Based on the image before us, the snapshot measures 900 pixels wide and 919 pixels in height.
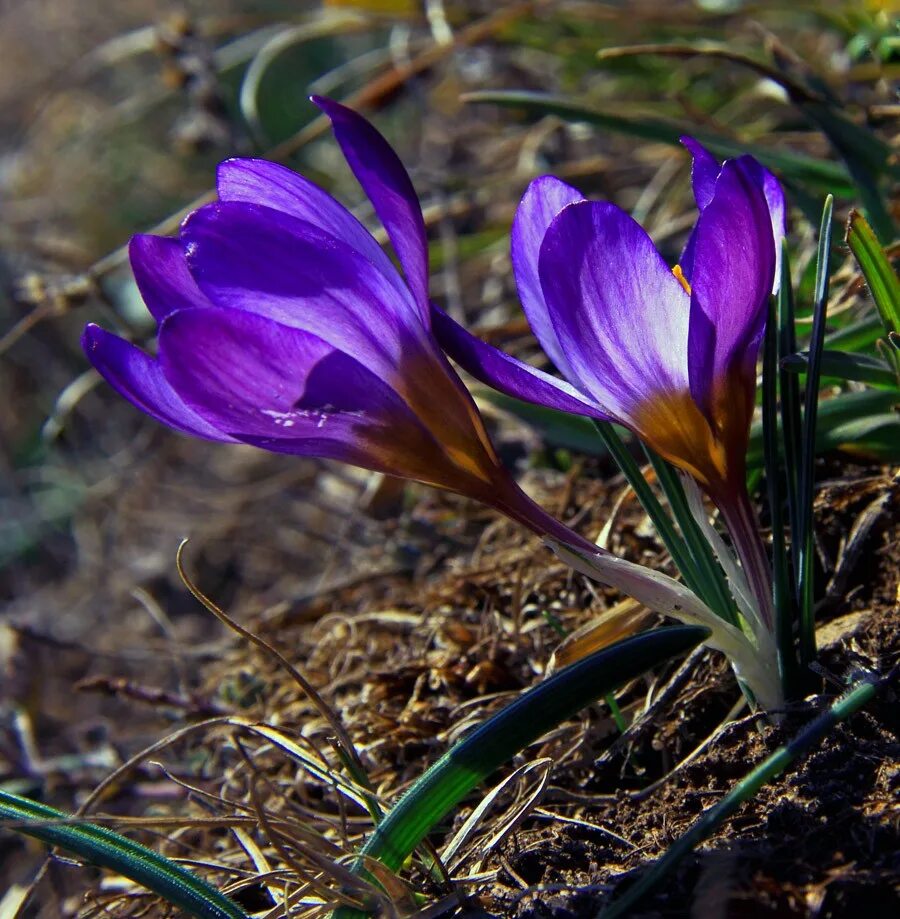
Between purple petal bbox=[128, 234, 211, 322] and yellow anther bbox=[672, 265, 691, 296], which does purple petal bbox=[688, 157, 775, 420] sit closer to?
yellow anther bbox=[672, 265, 691, 296]

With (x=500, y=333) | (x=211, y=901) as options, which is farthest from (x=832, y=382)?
(x=211, y=901)

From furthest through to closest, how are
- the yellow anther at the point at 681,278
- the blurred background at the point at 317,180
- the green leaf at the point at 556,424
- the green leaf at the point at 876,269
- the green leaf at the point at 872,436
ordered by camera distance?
the blurred background at the point at 317,180, the green leaf at the point at 556,424, the green leaf at the point at 872,436, the green leaf at the point at 876,269, the yellow anther at the point at 681,278

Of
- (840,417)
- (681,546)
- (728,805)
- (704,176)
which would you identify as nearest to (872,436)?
(840,417)

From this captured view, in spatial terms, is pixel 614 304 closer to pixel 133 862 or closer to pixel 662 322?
pixel 662 322

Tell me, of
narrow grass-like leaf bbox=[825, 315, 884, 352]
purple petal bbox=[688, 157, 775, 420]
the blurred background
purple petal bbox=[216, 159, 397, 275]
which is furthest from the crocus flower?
the blurred background

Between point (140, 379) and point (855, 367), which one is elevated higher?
point (140, 379)

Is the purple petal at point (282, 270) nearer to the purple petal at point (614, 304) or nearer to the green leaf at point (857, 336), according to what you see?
the purple petal at point (614, 304)

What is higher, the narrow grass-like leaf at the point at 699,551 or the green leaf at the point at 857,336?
the green leaf at the point at 857,336

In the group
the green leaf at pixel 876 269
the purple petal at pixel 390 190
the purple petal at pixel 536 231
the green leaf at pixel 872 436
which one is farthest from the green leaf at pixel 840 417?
the purple petal at pixel 390 190
